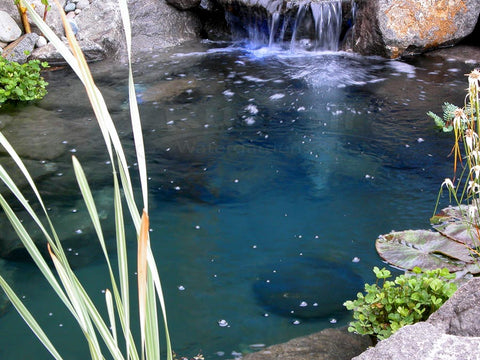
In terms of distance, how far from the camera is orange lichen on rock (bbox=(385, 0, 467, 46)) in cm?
820

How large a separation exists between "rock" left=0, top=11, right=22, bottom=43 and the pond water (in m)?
0.98

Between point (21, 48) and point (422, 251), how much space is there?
6937mm

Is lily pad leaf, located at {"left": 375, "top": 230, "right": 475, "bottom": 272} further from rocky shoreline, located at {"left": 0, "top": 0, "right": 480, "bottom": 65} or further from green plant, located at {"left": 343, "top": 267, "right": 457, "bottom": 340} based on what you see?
rocky shoreline, located at {"left": 0, "top": 0, "right": 480, "bottom": 65}

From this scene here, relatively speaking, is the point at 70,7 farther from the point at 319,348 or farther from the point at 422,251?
the point at 319,348

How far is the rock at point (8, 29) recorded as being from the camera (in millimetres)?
8195

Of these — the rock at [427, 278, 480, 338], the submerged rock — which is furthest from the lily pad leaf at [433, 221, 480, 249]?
the rock at [427, 278, 480, 338]

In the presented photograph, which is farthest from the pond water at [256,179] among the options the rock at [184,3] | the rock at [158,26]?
the rock at [184,3]

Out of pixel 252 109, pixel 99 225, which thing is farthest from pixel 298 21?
pixel 99 225

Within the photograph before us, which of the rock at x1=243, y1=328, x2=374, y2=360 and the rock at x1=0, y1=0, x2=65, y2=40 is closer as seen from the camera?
the rock at x1=243, y1=328, x2=374, y2=360

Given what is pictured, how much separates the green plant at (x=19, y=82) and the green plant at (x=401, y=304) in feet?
18.1

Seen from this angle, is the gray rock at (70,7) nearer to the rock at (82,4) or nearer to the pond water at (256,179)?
the rock at (82,4)

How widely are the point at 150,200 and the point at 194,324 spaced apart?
1660 millimetres

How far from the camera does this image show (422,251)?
354 centimetres

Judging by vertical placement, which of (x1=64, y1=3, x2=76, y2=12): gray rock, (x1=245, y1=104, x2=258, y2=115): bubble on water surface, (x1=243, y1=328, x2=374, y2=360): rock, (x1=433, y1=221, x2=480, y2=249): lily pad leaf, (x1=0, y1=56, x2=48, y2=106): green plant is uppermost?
(x1=64, y1=3, x2=76, y2=12): gray rock
